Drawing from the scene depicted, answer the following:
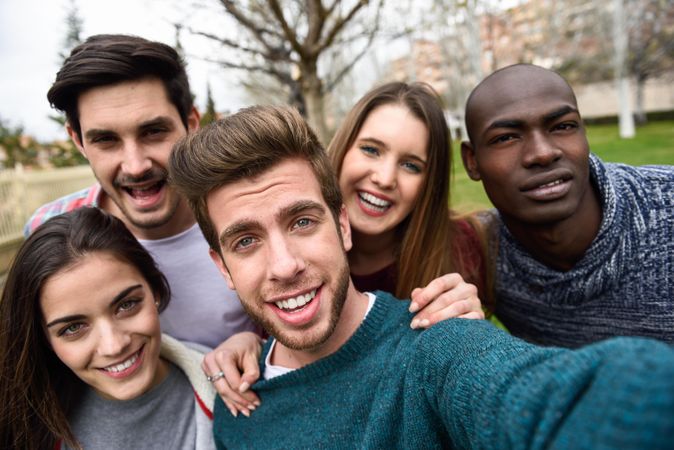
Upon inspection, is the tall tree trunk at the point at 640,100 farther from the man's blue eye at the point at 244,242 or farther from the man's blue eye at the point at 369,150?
the man's blue eye at the point at 244,242

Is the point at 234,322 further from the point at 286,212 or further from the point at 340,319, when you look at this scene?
the point at 286,212

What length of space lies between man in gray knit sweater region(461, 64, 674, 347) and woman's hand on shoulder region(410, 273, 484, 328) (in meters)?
0.70

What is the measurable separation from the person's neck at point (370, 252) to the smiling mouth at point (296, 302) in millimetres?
1393

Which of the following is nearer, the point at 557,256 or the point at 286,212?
the point at 286,212

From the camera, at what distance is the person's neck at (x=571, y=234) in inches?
87.9

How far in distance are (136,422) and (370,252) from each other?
1.74m

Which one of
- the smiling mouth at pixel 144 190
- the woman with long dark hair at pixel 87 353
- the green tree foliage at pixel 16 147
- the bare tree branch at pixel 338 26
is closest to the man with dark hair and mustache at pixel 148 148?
the smiling mouth at pixel 144 190

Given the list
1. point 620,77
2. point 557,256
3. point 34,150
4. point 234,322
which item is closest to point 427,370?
point 557,256

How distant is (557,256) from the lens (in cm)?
232

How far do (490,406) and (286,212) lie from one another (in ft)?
3.28

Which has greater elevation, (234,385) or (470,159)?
(470,159)

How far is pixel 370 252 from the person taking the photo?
126 inches

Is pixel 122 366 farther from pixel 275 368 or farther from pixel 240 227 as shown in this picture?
pixel 240 227

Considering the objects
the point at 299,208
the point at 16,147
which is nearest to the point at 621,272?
the point at 299,208
